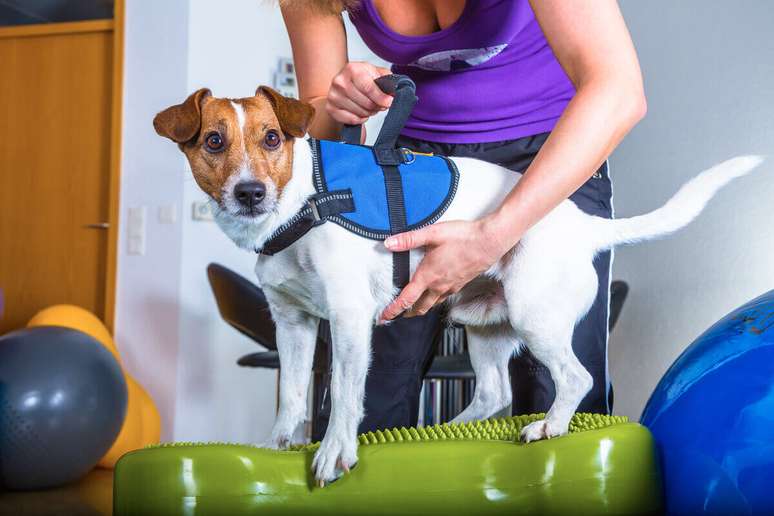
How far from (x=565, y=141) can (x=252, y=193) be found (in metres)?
0.43

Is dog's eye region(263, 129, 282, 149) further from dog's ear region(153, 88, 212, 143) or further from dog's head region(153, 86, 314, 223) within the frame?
dog's ear region(153, 88, 212, 143)

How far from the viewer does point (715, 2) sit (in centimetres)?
295

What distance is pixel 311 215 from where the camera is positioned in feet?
3.54

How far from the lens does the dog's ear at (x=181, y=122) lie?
1.18 meters

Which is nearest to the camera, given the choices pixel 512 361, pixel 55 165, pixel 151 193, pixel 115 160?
pixel 512 361

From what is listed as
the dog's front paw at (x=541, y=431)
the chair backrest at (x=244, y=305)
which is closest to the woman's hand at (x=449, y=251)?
the dog's front paw at (x=541, y=431)

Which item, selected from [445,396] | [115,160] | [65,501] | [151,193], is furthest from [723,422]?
[115,160]

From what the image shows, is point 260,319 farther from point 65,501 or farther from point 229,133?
point 229,133

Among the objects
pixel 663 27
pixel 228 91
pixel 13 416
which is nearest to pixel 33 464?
pixel 13 416

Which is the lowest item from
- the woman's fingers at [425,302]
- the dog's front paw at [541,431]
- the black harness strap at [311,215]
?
the dog's front paw at [541,431]

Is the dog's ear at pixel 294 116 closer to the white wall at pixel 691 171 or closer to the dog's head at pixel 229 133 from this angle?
the dog's head at pixel 229 133

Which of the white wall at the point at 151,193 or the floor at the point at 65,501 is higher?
the white wall at the point at 151,193

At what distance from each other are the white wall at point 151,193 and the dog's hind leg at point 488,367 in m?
2.86

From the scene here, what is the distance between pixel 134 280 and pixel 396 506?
11.3 feet
